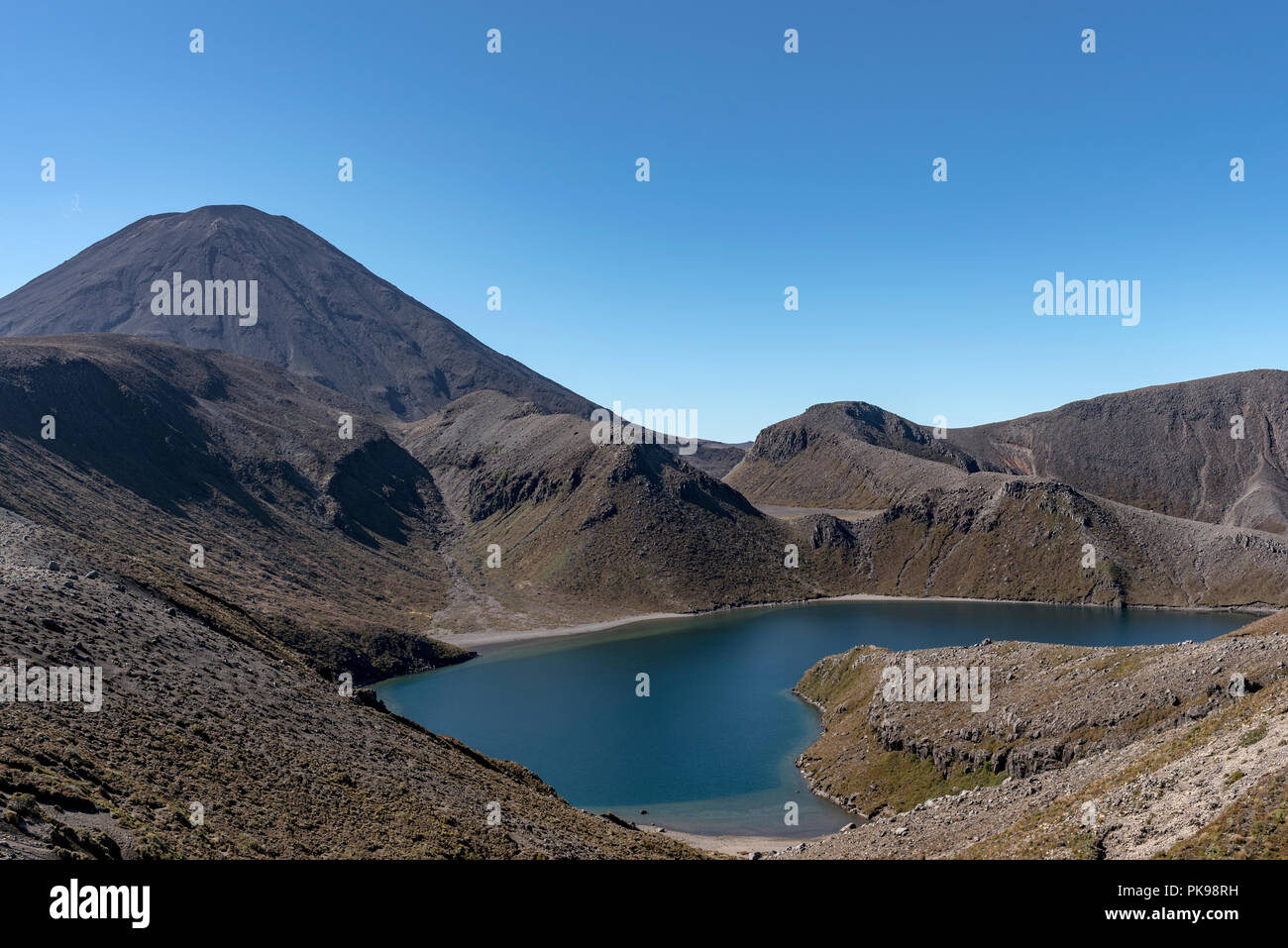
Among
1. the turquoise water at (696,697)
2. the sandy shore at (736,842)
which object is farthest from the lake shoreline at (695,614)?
the sandy shore at (736,842)

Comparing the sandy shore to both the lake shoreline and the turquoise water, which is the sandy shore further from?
the lake shoreline

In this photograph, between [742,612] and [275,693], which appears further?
[742,612]

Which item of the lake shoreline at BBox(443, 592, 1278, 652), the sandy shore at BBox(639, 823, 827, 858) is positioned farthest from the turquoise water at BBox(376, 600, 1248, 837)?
the lake shoreline at BBox(443, 592, 1278, 652)

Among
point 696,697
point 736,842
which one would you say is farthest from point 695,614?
point 736,842

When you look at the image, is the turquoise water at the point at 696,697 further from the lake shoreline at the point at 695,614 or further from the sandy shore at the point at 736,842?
the lake shoreline at the point at 695,614
